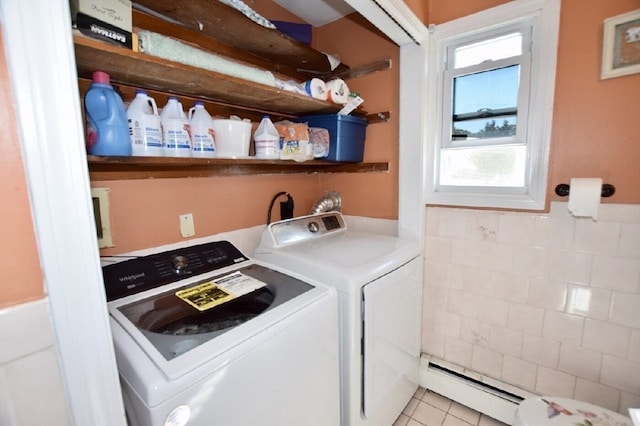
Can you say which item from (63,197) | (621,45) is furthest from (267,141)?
(621,45)

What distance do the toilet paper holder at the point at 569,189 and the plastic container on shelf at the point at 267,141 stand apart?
1450mm

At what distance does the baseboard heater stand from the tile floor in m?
0.04

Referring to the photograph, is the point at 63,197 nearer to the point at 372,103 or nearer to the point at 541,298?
the point at 372,103

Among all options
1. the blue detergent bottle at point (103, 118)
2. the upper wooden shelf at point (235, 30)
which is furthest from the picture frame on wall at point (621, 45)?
the blue detergent bottle at point (103, 118)

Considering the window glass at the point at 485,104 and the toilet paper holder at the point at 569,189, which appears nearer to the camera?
the toilet paper holder at the point at 569,189

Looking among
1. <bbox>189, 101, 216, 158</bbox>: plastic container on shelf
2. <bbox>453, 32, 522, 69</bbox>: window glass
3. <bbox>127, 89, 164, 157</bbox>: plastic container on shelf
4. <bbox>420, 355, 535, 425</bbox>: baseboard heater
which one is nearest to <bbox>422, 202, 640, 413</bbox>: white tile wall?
<bbox>420, 355, 535, 425</bbox>: baseboard heater

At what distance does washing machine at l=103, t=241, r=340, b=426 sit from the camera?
28.1 inches

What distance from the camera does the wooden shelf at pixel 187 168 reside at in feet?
3.66

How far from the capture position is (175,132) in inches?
46.2

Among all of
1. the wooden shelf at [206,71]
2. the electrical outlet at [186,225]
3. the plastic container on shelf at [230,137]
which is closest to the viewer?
the wooden shelf at [206,71]

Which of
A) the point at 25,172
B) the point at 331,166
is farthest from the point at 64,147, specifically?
the point at 331,166

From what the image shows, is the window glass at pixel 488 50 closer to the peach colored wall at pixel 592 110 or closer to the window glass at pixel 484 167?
the peach colored wall at pixel 592 110

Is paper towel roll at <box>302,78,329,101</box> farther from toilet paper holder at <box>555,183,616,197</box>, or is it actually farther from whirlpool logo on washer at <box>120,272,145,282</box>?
toilet paper holder at <box>555,183,616,197</box>

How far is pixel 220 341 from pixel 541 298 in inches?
65.7
